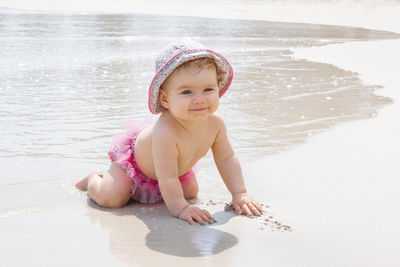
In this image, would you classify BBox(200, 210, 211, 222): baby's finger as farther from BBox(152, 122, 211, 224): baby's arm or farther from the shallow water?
the shallow water

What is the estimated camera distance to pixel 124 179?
2.80 meters

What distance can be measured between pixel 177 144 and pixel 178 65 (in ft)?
1.45

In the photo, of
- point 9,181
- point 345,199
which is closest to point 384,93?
point 345,199

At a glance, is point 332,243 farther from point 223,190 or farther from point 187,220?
point 223,190

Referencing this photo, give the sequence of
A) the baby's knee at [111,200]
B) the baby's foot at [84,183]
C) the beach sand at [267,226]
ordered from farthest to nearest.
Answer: the baby's foot at [84,183], the baby's knee at [111,200], the beach sand at [267,226]

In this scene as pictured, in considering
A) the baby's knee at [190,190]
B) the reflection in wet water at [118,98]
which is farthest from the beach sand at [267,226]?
the reflection in wet water at [118,98]

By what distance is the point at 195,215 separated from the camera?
2.45 m

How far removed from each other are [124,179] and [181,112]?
589 mm

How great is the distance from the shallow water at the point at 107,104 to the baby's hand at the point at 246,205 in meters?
0.46

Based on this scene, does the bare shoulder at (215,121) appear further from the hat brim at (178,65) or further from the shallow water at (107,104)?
the shallow water at (107,104)

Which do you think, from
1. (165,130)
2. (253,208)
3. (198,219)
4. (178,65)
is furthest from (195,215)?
(178,65)

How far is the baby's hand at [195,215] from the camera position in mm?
2434

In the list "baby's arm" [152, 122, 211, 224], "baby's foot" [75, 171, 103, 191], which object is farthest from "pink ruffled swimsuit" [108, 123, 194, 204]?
"baby's arm" [152, 122, 211, 224]

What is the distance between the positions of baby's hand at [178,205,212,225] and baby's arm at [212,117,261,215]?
0.68 ft
